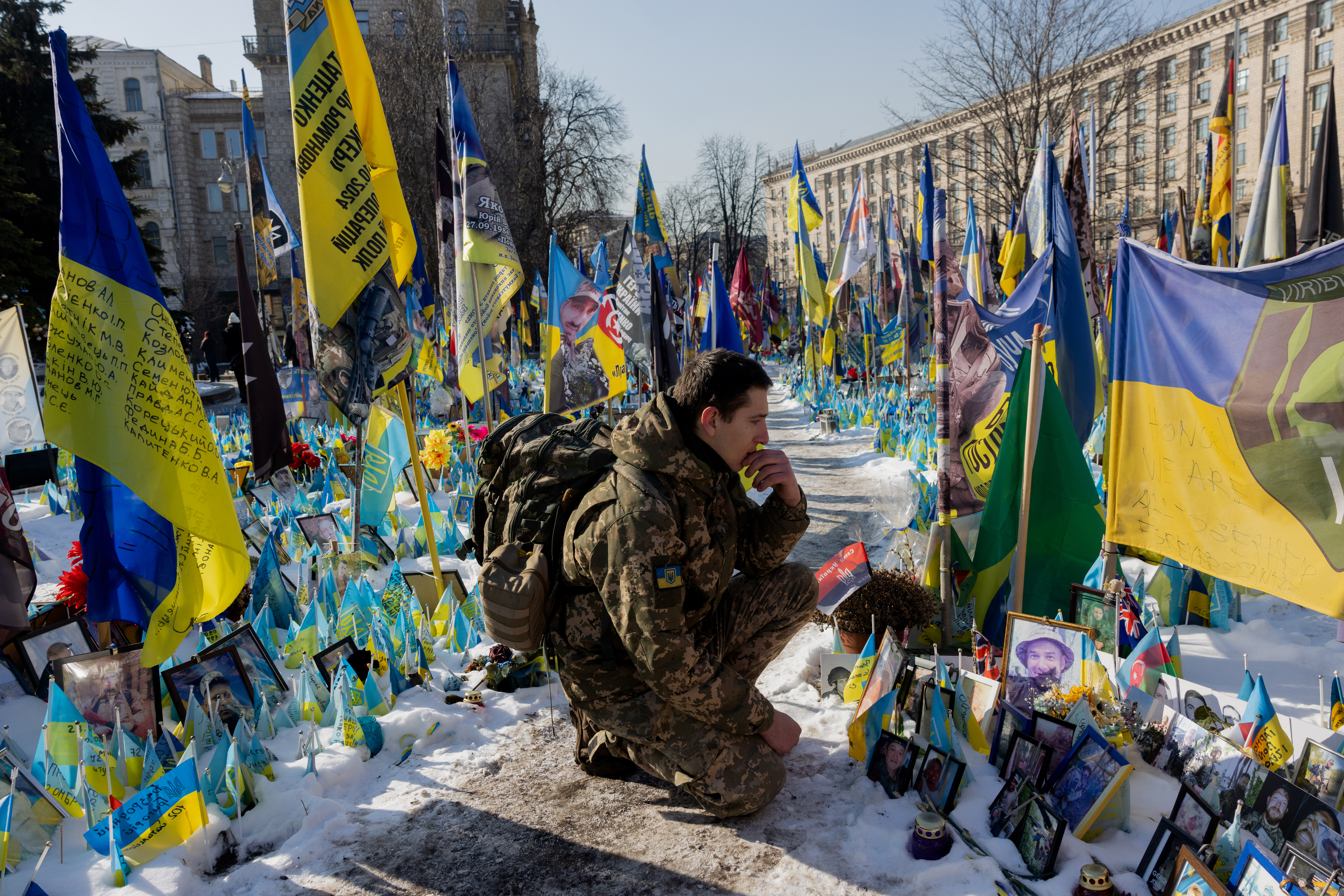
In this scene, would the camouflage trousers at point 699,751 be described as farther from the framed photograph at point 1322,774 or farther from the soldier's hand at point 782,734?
the framed photograph at point 1322,774

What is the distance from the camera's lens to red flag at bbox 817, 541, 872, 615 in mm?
3789

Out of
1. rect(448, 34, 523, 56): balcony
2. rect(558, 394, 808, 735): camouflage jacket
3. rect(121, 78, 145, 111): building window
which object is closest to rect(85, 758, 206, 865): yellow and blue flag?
rect(558, 394, 808, 735): camouflage jacket

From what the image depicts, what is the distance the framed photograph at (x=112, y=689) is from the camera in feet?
9.91

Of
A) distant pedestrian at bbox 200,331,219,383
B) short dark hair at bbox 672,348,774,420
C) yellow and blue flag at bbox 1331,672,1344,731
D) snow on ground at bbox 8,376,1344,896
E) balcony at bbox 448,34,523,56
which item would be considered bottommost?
snow on ground at bbox 8,376,1344,896

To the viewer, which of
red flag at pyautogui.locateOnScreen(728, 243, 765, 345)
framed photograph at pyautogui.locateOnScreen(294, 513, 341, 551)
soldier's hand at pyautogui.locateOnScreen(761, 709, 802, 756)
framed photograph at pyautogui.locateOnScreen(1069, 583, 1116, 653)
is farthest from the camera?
red flag at pyautogui.locateOnScreen(728, 243, 765, 345)

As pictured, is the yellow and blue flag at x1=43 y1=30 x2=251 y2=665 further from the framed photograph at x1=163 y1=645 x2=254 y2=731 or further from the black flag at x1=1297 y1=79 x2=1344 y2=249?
the black flag at x1=1297 y1=79 x2=1344 y2=249

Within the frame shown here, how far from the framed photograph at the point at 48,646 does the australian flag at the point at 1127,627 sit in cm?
428

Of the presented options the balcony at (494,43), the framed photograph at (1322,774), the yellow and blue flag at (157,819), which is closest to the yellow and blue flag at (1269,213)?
the framed photograph at (1322,774)

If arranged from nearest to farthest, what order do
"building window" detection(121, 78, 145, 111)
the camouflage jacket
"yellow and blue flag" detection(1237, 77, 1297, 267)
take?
the camouflage jacket < "yellow and blue flag" detection(1237, 77, 1297, 267) < "building window" detection(121, 78, 145, 111)

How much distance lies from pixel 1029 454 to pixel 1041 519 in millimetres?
445

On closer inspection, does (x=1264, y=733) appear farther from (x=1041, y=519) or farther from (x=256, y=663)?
(x=256, y=663)

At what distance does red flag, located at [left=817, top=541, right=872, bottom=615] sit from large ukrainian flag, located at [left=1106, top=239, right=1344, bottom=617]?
105 centimetres

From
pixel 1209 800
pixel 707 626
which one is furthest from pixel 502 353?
pixel 1209 800

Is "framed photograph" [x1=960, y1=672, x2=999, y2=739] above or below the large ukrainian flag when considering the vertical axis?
below
